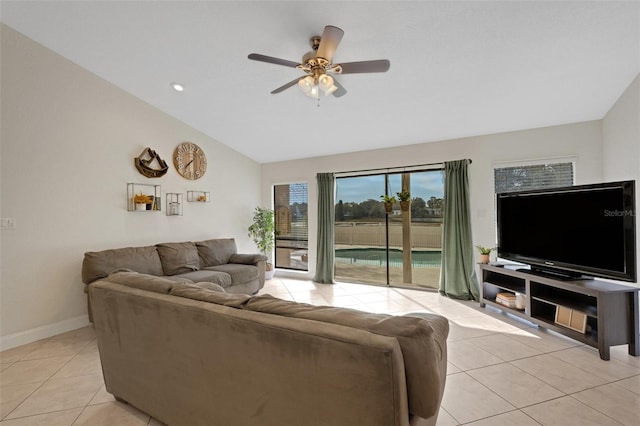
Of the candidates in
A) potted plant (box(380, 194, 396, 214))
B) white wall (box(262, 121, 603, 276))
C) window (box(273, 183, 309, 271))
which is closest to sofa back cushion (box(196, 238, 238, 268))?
window (box(273, 183, 309, 271))

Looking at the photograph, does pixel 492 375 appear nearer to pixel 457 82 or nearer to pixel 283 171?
pixel 457 82

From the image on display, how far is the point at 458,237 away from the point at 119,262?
15.1ft

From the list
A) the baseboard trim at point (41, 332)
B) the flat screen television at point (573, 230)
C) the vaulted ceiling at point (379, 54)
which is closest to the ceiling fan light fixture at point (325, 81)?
the vaulted ceiling at point (379, 54)

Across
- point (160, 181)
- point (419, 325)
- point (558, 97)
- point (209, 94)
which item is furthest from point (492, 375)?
point (160, 181)

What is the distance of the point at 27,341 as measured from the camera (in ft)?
10.3

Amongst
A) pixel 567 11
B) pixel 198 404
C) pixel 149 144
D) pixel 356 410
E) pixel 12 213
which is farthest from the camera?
pixel 149 144

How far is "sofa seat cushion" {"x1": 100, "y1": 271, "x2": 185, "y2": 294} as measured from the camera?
5.90 ft

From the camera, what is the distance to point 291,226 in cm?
634

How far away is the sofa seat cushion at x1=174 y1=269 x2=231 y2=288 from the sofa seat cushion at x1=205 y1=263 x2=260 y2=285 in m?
0.14

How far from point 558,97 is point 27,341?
21.0 ft

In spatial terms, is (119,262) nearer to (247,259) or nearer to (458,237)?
(247,259)

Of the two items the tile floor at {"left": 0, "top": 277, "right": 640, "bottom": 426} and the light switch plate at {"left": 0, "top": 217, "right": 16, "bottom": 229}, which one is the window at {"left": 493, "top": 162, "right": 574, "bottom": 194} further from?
the light switch plate at {"left": 0, "top": 217, "right": 16, "bottom": 229}

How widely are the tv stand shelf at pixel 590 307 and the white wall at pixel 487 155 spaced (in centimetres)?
117

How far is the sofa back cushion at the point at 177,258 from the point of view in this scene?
412cm
